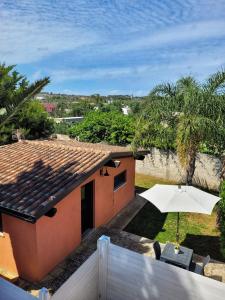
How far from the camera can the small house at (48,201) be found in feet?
29.1

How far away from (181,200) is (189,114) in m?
6.44

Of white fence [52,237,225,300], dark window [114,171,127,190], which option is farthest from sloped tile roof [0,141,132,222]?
white fence [52,237,225,300]

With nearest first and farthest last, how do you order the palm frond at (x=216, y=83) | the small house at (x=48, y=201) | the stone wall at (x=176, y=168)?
the small house at (x=48, y=201) < the palm frond at (x=216, y=83) < the stone wall at (x=176, y=168)

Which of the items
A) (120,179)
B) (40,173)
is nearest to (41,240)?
(40,173)

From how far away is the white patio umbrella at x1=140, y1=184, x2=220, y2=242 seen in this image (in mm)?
9008

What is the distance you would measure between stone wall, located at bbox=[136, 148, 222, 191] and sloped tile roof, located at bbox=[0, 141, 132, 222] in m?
7.25

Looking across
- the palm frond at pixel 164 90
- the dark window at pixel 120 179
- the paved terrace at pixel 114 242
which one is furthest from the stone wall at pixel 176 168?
the paved terrace at pixel 114 242

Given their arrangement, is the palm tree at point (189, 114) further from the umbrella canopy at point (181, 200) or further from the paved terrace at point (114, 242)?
the paved terrace at point (114, 242)

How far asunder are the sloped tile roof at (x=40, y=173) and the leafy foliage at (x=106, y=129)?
30.5ft

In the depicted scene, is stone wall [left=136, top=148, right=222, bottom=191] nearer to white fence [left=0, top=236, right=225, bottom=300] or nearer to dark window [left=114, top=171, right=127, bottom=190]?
dark window [left=114, top=171, right=127, bottom=190]

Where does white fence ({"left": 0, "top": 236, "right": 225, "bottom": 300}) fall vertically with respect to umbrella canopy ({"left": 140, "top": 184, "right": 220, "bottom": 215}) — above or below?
below

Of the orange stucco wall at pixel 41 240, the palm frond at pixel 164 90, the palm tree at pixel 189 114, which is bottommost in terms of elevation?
the orange stucco wall at pixel 41 240

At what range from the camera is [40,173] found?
1061cm

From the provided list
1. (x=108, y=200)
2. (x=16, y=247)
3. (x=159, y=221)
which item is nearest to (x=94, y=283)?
(x=16, y=247)
